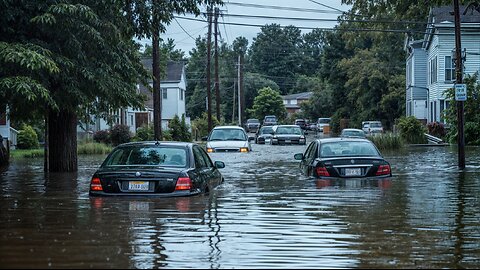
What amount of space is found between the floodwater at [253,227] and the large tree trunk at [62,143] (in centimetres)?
364

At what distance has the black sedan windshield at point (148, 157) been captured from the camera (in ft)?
45.5

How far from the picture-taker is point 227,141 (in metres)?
31.5

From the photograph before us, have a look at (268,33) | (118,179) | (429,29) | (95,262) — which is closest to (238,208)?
(118,179)

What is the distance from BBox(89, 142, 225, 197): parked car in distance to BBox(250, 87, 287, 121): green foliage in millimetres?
93194

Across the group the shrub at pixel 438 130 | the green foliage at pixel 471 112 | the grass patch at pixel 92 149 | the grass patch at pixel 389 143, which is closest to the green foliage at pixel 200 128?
the shrub at pixel 438 130

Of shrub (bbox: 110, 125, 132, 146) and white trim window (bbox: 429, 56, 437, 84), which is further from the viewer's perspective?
white trim window (bbox: 429, 56, 437, 84)

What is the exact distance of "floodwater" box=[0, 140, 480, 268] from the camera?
8633mm

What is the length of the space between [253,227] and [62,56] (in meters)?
7.15

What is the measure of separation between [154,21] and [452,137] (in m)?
27.3

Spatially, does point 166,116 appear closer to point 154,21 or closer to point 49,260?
point 154,21

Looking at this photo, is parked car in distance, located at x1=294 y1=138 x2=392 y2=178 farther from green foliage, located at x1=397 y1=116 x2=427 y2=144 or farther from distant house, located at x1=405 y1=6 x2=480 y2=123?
green foliage, located at x1=397 y1=116 x2=427 y2=144

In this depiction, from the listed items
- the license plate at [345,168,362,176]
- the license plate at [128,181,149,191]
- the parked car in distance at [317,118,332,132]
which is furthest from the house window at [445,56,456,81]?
the license plate at [128,181,149,191]

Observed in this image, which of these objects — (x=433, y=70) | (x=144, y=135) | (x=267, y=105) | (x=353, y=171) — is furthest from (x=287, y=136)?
(x=267, y=105)

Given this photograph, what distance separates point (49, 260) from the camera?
8.45 meters
